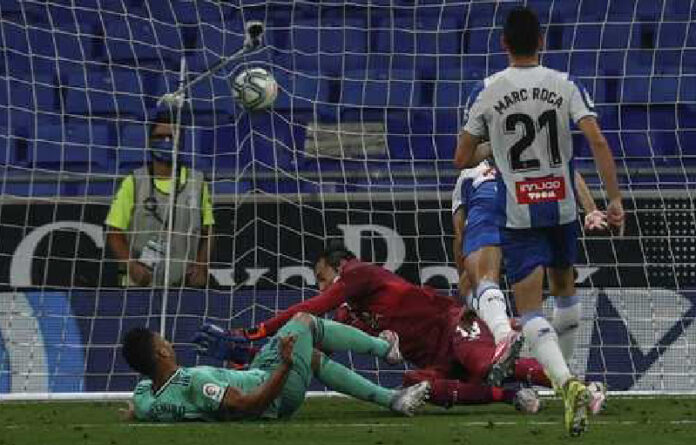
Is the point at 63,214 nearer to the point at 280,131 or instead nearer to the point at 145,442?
the point at 280,131

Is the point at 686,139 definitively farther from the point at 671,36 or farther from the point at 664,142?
the point at 671,36

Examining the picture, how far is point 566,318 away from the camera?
830 cm

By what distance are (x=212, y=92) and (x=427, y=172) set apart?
191 centimetres

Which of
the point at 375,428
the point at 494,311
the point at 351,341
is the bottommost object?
the point at 375,428

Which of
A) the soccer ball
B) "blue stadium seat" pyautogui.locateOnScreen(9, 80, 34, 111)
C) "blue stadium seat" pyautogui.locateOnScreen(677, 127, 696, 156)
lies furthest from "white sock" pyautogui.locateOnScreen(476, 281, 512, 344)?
"blue stadium seat" pyautogui.locateOnScreen(9, 80, 34, 111)

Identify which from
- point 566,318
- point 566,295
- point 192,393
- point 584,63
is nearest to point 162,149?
point 584,63

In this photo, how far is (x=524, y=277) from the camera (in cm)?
759

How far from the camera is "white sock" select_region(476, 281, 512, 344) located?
9.01 metres

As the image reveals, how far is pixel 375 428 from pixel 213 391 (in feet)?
2.60

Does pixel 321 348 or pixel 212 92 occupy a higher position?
pixel 212 92

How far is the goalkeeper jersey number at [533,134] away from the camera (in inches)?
301

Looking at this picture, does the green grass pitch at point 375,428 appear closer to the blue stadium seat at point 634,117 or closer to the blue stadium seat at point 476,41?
the blue stadium seat at point 634,117

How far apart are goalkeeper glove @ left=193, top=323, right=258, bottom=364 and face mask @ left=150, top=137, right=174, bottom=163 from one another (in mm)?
4380

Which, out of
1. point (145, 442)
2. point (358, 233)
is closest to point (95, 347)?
point (358, 233)
